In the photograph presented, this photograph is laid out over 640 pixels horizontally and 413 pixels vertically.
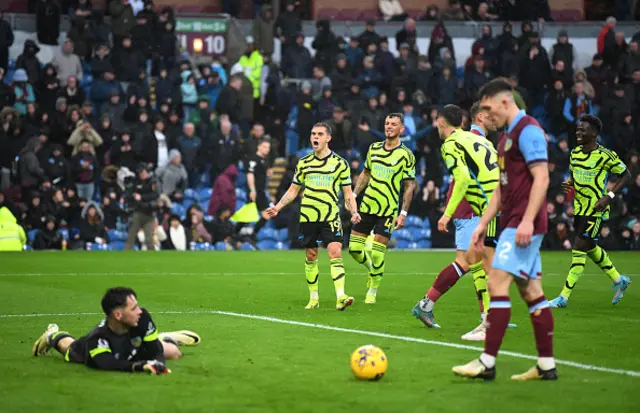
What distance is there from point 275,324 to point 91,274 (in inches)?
345

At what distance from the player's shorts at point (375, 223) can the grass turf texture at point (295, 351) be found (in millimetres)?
1043

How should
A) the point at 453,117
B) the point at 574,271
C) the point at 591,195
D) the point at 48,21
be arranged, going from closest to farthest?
the point at 453,117 < the point at 574,271 < the point at 591,195 < the point at 48,21

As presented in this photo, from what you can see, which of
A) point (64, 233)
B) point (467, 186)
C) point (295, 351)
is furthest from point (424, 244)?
point (295, 351)

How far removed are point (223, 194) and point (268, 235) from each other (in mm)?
2154

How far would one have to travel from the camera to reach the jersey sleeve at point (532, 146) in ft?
28.0

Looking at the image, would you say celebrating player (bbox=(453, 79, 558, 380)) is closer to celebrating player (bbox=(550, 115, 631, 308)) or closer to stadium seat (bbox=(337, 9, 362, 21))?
celebrating player (bbox=(550, 115, 631, 308))

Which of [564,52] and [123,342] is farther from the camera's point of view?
[564,52]

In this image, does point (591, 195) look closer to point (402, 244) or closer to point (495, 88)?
point (495, 88)

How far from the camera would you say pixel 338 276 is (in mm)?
14883

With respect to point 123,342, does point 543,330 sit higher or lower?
higher

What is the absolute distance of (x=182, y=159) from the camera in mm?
30297

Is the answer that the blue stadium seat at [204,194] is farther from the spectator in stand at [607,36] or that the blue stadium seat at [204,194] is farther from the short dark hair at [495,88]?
Result: the short dark hair at [495,88]

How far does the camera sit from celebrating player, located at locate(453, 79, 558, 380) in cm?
850

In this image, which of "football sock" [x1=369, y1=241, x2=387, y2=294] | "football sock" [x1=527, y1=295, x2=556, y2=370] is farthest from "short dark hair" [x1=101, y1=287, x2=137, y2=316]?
"football sock" [x1=369, y1=241, x2=387, y2=294]
